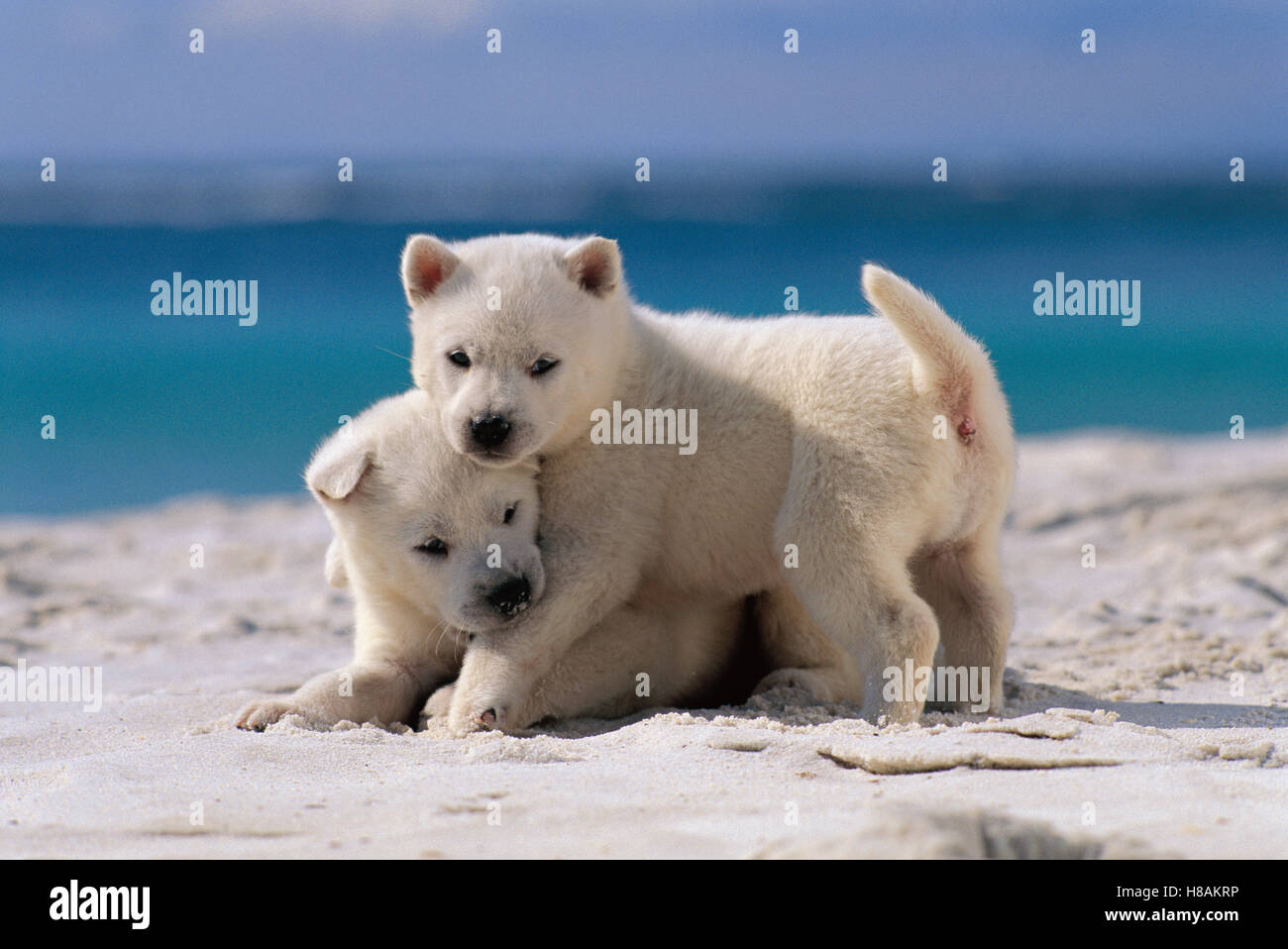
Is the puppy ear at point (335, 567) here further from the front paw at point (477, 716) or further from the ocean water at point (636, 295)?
the front paw at point (477, 716)

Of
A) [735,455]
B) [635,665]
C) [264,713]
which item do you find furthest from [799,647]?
[264,713]

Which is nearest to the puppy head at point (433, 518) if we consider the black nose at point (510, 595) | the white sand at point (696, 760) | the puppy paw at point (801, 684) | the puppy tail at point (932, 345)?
the black nose at point (510, 595)

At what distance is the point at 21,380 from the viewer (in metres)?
18.2

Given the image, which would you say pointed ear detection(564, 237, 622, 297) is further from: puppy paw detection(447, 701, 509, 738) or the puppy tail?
puppy paw detection(447, 701, 509, 738)

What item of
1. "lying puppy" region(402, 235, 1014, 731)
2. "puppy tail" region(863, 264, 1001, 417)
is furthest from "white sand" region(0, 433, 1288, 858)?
"puppy tail" region(863, 264, 1001, 417)

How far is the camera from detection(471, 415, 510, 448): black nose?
5.10 metres

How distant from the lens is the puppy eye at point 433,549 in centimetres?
541

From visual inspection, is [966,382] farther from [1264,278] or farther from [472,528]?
[1264,278]

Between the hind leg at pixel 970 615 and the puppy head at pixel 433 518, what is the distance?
1.54 m

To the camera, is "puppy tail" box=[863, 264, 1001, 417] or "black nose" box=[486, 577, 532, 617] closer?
"puppy tail" box=[863, 264, 1001, 417]

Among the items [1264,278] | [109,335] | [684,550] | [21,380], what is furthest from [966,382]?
[1264,278]

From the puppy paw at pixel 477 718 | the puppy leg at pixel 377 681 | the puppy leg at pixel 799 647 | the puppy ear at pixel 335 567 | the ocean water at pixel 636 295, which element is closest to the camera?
the puppy paw at pixel 477 718

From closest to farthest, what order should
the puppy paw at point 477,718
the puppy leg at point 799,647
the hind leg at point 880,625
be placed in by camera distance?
the hind leg at point 880,625, the puppy paw at point 477,718, the puppy leg at point 799,647

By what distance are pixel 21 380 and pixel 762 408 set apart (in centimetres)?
1526
